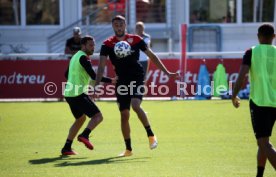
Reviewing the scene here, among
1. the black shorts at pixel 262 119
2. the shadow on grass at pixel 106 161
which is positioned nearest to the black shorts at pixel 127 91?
the shadow on grass at pixel 106 161

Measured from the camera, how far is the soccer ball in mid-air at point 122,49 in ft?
34.7

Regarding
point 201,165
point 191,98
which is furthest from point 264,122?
point 191,98

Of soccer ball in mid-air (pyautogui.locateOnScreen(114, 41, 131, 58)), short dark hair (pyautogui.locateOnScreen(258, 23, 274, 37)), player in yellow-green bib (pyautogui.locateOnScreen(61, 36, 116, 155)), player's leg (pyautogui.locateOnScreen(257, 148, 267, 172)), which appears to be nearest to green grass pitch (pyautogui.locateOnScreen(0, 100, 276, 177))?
player in yellow-green bib (pyautogui.locateOnScreen(61, 36, 116, 155))

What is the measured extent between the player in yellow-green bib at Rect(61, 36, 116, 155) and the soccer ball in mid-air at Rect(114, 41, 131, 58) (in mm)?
508

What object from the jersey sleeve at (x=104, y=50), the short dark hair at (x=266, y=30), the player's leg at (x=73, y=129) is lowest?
the player's leg at (x=73, y=129)

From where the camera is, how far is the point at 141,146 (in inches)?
467

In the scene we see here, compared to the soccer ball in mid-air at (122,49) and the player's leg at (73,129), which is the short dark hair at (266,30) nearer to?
the soccer ball in mid-air at (122,49)

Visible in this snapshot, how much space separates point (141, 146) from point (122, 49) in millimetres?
2023

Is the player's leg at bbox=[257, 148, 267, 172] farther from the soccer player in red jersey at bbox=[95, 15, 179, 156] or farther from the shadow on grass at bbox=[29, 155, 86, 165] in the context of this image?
the shadow on grass at bbox=[29, 155, 86, 165]

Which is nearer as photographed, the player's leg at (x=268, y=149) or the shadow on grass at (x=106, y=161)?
the player's leg at (x=268, y=149)

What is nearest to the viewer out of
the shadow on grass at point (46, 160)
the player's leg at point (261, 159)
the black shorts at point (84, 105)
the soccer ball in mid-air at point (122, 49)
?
the player's leg at point (261, 159)

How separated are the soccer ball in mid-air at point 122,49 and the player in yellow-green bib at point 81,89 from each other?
51 cm

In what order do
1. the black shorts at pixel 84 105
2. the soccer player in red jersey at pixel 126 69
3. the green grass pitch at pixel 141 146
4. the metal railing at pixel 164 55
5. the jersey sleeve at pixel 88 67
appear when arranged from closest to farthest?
the green grass pitch at pixel 141 146 < the soccer player in red jersey at pixel 126 69 < the jersey sleeve at pixel 88 67 < the black shorts at pixel 84 105 < the metal railing at pixel 164 55

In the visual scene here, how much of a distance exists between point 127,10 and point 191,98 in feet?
25.7
